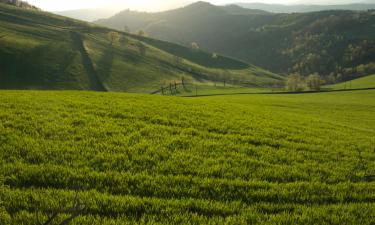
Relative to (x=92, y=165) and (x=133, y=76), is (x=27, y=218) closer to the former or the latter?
(x=92, y=165)

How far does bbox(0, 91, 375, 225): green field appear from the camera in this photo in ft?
26.1

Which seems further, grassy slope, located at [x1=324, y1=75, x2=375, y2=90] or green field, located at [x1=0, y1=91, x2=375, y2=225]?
grassy slope, located at [x1=324, y1=75, x2=375, y2=90]

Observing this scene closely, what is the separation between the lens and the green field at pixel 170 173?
797 centimetres

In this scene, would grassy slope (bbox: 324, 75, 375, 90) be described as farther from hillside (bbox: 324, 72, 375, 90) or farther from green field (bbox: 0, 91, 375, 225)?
green field (bbox: 0, 91, 375, 225)

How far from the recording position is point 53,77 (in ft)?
500

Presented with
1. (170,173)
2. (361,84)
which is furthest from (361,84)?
(170,173)

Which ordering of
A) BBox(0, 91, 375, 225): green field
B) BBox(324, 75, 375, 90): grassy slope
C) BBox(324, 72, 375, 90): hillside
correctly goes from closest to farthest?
BBox(0, 91, 375, 225): green field → BBox(324, 72, 375, 90): hillside → BBox(324, 75, 375, 90): grassy slope

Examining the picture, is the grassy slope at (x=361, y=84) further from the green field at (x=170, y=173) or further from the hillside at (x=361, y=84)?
the green field at (x=170, y=173)

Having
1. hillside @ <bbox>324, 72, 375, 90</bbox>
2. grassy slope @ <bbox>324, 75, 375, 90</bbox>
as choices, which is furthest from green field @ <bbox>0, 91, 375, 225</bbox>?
grassy slope @ <bbox>324, 75, 375, 90</bbox>

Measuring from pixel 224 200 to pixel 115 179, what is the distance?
3.10 metres

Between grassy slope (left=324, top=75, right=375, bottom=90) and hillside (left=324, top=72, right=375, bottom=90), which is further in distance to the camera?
grassy slope (left=324, top=75, right=375, bottom=90)

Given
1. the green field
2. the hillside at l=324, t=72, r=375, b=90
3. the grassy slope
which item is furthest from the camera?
the grassy slope

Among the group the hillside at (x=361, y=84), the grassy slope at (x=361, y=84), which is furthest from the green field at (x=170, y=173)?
the grassy slope at (x=361, y=84)

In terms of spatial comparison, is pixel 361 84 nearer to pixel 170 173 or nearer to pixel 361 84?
pixel 361 84
